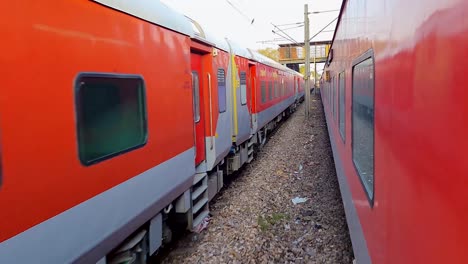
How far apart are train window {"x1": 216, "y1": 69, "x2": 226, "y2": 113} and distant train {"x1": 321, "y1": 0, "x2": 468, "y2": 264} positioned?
4226 millimetres

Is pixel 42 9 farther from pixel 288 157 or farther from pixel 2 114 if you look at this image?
pixel 288 157

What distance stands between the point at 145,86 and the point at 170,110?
0.64m

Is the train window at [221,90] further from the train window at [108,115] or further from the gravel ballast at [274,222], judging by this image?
the train window at [108,115]

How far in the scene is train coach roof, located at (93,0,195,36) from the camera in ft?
10.2

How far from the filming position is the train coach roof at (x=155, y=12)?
3.12 meters

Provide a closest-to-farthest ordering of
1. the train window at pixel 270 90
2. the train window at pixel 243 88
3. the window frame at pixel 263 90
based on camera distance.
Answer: the train window at pixel 243 88, the window frame at pixel 263 90, the train window at pixel 270 90

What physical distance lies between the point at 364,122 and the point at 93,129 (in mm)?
2068

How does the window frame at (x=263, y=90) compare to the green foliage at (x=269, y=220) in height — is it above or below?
above

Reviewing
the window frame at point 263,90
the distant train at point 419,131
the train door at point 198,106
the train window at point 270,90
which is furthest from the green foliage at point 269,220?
the train window at point 270,90

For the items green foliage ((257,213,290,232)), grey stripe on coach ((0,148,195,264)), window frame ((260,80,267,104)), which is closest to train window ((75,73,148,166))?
grey stripe on coach ((0,148,195,264))

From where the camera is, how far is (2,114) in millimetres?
1940

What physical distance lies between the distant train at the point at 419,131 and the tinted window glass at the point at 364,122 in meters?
0.26

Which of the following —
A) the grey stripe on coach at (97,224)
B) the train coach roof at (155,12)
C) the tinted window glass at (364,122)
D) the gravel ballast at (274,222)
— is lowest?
the gravel ballast at (274,222)

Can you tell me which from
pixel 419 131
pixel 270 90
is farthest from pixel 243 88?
pixel 419 131
